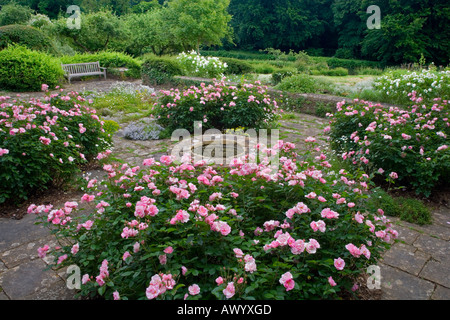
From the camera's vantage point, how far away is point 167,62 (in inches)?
382

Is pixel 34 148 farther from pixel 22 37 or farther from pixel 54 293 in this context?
pixel 22 37

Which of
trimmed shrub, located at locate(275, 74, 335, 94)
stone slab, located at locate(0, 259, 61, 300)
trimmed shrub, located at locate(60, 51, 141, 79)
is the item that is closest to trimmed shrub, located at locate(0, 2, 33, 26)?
trimmed shrub, located at locate(60, 51, 141, 79)

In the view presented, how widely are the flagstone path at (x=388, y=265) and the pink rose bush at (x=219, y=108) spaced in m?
2.67

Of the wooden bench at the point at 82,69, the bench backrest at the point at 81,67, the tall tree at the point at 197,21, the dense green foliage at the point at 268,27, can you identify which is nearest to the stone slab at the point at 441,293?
the wooden bench at the point at 82,69

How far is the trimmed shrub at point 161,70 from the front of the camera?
9.58 m

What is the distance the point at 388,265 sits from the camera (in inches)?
87.6

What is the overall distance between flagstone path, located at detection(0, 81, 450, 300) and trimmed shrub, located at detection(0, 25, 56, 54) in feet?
38.5

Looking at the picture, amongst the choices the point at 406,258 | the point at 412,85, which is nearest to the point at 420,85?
the point at 412,85

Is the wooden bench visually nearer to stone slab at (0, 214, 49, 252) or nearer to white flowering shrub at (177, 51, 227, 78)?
white flowering shrub at (177, 51, 227, 78)

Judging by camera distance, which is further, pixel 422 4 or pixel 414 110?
pixel 422 4

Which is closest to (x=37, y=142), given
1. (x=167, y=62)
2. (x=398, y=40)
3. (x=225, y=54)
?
(x=167, y=62)

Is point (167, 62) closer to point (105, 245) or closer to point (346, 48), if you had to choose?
point (105, 245)

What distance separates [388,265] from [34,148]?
324 centimetres
